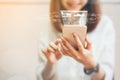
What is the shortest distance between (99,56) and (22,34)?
0.40 metres

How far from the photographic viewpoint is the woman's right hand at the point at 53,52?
1071mm

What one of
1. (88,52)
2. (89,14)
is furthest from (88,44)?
(89,14)

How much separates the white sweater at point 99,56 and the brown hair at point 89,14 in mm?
25

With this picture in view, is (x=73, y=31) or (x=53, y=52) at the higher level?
(x=73, y=31)

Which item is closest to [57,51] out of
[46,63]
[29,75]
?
[46,63]

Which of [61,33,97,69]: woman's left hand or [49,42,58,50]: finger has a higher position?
[49,42,58,50]: finger

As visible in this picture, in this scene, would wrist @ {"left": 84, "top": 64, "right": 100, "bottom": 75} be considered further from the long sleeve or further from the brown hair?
the brown hair

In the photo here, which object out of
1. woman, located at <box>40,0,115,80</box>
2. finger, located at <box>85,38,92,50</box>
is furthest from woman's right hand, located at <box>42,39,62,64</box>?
finger, located at <box>85,38,92,50</box>

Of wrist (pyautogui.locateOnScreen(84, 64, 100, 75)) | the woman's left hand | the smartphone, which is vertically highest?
the smartphone

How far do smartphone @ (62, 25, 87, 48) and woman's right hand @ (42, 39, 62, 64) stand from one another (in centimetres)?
6

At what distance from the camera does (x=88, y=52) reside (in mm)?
1063

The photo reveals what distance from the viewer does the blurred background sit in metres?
1.09

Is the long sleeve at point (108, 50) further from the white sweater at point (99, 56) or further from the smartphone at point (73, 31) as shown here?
the smartphone at point (73, 31)

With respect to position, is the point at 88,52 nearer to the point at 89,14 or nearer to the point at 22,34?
the point at 89,14
